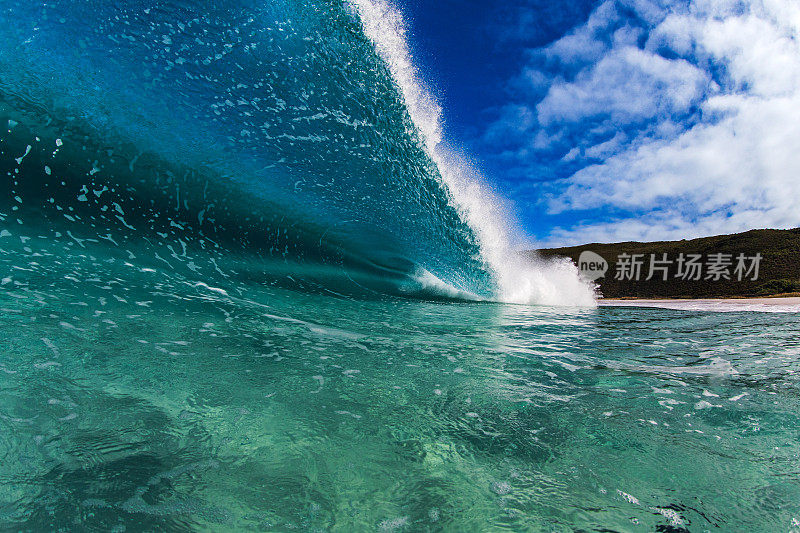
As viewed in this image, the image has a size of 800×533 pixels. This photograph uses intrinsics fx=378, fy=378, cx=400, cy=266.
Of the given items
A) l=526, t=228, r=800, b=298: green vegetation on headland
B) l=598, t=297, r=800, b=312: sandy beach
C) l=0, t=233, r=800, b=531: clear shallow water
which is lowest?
l=0, t=233, r=800, b=531: clear shallow water

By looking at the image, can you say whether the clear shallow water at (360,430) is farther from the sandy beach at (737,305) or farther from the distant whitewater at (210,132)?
the sandy beach at (737,305)

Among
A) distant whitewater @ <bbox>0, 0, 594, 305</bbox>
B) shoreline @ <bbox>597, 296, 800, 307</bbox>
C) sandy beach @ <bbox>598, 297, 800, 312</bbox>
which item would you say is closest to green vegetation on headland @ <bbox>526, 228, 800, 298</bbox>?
shoreline @ <bbox>597, 296, 800, 307</bbox>

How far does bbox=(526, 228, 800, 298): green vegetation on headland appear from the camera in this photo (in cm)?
2080

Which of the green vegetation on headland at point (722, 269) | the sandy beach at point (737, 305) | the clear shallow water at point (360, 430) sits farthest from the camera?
the green vegetation on headland at point (722, 269)

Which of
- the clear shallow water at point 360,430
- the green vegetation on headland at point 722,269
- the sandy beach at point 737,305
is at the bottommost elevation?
the clear shallow water at point 360,430

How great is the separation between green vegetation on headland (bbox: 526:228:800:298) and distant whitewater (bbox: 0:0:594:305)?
21341 millimetres

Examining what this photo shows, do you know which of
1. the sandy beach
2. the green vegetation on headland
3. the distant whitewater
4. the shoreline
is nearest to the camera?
the distant whitewater

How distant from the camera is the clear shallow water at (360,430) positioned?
134 centimetres

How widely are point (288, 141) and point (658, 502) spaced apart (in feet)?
21.0

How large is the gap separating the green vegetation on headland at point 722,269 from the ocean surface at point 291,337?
18970 mm


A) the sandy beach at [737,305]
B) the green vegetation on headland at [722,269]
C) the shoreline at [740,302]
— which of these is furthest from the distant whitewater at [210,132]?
the green vegetation on headland at [722,269]

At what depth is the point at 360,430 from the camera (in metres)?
1.90

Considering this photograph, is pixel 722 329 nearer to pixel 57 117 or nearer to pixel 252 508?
pixel 252 508

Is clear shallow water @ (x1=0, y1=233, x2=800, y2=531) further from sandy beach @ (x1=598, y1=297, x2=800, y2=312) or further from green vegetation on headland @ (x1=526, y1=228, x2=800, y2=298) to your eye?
green vegetation on headland @ (x1=526, y1=228, x2=800, y2=298)
